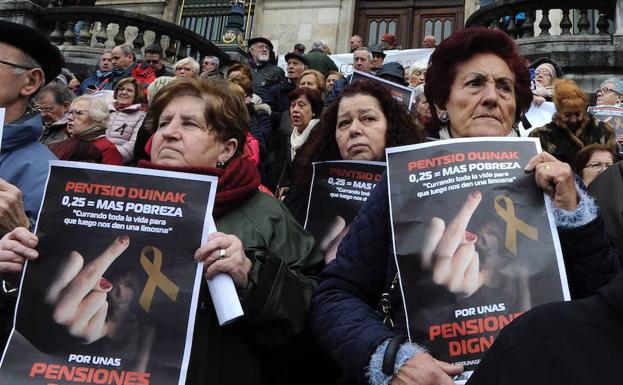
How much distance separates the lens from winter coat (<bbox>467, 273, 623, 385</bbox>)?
107 centimetres

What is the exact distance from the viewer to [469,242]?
1887mm

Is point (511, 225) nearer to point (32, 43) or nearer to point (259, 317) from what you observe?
point (259, 317)

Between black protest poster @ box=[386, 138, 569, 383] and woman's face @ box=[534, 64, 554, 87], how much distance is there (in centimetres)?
675

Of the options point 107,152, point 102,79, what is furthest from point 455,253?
point 102,79

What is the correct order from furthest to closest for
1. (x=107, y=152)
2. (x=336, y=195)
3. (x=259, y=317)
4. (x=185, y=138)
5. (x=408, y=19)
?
(x=408, y=19) < (x=107, y=152) < (x=336, y=195) < (x=185, y=138) < (x=259, y=317)

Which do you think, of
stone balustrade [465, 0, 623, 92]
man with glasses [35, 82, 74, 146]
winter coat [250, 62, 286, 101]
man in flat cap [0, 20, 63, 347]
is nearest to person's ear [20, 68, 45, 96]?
man in flat cap [0, 20, 63, 347]

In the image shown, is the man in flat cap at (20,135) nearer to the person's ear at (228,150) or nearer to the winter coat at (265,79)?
the person's ear at (228,150)

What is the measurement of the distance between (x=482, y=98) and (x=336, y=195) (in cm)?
117

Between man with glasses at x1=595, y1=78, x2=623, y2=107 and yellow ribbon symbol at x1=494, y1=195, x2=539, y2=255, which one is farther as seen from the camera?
man with glasses at x1=595, y1=78, x2=623, y2=107

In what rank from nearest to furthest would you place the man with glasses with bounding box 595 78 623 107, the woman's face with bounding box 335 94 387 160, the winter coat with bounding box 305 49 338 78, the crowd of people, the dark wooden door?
the crowd of people
the woman's face with bounding box 335 94 387 160
the man with glasses with bounding box 595 78 623 107
the winter coat with bounding box 305 49 338 78
the dark wooden door

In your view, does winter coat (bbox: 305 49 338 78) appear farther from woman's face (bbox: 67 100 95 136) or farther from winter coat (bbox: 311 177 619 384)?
winter coat (bbox: 311 177 619 384)

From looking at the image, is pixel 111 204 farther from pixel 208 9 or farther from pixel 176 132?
pixel 208 9

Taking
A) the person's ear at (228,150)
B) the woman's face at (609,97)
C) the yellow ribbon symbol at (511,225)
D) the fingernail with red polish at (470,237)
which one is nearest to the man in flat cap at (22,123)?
the person's ear at (228,150)

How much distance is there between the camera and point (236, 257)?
2113 millimetres
